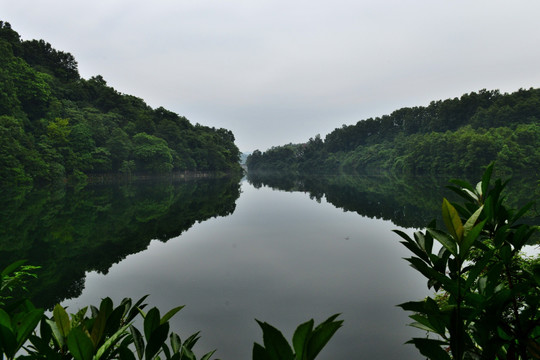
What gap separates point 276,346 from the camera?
0.64m

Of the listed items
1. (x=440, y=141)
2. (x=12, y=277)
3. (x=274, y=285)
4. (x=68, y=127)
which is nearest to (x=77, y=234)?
(x=274, y=285)

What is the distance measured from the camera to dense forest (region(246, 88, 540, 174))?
39094 millimetres

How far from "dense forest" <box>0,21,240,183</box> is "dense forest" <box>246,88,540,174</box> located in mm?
40278

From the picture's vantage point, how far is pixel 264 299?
5512mm

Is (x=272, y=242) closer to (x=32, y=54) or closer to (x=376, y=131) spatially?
(x=32, y=54)

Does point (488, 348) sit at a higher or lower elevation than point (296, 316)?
higher

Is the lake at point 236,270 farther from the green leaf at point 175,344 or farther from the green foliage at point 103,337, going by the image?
the green foliage at point 103,337

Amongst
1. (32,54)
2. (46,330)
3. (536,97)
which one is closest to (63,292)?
(46,330)

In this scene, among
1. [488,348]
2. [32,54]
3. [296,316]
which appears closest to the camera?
[488,348]

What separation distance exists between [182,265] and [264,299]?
2927 mm

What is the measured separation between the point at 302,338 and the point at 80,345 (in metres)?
0.61

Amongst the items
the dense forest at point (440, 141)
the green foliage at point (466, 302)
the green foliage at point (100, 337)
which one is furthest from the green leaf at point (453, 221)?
the dense forest at point (440, 141)

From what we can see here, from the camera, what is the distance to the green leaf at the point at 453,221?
0.76 meters

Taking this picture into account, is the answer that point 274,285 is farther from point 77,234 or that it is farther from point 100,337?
point 77,234
